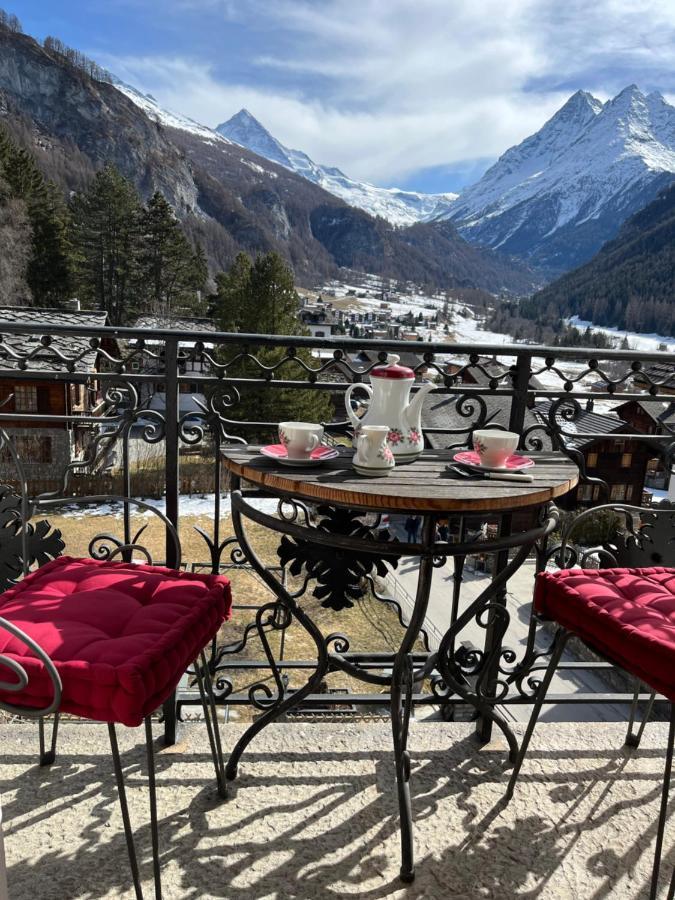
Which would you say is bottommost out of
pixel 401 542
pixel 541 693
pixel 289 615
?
pixel 541 693

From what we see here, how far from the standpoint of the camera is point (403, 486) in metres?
1.39

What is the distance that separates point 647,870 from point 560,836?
22 cm

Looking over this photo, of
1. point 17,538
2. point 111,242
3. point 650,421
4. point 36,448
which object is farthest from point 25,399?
point 111,242

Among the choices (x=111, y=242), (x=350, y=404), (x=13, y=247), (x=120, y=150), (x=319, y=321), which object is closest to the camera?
(x=350, y=404)

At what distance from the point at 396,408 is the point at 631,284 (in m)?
116

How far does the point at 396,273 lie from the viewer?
158125 mm

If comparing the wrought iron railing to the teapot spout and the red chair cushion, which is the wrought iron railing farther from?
the red chair cushion

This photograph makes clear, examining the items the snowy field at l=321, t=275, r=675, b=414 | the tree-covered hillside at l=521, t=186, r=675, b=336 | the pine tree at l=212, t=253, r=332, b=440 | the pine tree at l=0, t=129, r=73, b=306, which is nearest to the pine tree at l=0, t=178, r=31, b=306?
the pine tree at l=0, t=129, r=73, b=306

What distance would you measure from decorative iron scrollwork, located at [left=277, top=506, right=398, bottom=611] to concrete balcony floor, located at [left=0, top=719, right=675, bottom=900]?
55 cm

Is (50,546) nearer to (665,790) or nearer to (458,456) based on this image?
(458,456)

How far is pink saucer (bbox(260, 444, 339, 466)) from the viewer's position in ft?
5.00

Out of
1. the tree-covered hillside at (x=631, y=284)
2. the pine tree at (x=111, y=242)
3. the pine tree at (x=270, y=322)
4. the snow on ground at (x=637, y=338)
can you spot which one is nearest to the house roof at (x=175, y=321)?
the pine tree at (x=111, y=242)

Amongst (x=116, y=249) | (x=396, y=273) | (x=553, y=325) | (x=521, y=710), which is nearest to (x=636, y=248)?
(x=553, y=325)

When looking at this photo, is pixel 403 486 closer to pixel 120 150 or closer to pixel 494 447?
pixel 494 447
